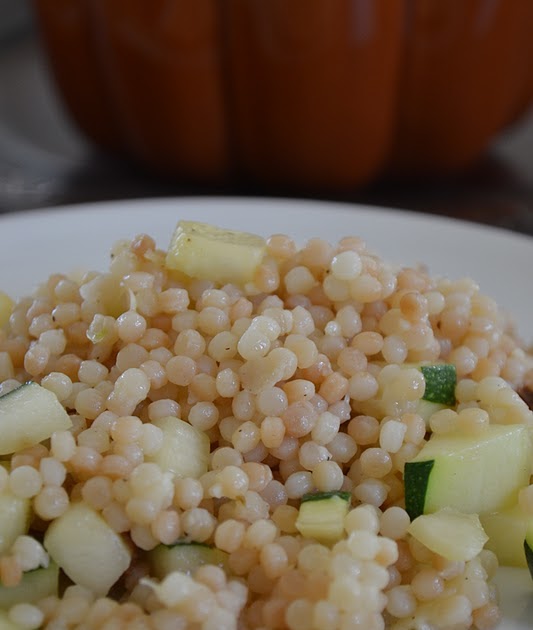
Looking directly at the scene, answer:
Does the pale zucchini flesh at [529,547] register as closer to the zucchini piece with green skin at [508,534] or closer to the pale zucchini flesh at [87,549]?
the zucchini piece with green skin at [508,534]

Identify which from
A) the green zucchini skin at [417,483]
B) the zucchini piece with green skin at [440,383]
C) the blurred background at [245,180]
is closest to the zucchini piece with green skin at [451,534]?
the green zucchini skin at [417,483]

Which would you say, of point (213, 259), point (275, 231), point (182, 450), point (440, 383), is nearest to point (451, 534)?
point (440, 383)

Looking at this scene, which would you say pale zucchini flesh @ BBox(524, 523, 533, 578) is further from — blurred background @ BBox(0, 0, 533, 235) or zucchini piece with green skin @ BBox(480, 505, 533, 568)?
blurred background @ BBox(0, 0, 533, 235)

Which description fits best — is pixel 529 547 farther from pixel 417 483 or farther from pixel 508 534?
pixel 417 483

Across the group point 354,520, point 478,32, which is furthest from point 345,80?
point 354,520

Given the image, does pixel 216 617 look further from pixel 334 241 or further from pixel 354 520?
pixel 334 241
